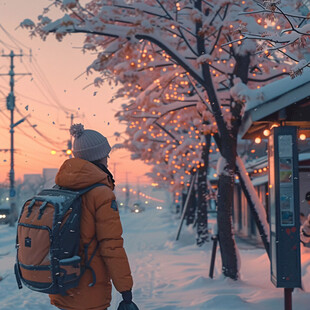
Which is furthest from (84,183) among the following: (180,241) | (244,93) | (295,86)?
(180,241)

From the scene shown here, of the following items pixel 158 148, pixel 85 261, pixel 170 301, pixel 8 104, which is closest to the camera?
pixel 85 261

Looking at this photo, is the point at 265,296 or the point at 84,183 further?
the point at 265,296

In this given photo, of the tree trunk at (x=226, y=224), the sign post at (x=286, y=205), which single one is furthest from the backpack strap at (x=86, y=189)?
the tree trunk at (x=226, y=224)

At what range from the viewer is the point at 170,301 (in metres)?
8.77

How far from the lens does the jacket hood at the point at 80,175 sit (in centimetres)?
357

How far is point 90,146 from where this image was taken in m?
3.85

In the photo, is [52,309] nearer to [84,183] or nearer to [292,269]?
[292,269]

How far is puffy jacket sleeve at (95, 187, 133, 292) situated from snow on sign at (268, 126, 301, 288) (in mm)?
→ 4367

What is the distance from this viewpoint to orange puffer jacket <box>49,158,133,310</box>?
3.50m

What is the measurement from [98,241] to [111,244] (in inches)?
4.4

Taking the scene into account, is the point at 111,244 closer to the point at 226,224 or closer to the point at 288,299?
the point at 288,299

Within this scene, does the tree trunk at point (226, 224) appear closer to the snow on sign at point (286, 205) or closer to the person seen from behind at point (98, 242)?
the snow on sign at point (286, 205)

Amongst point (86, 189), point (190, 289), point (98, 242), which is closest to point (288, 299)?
point (190, 289)

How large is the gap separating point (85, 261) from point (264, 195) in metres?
23.5
